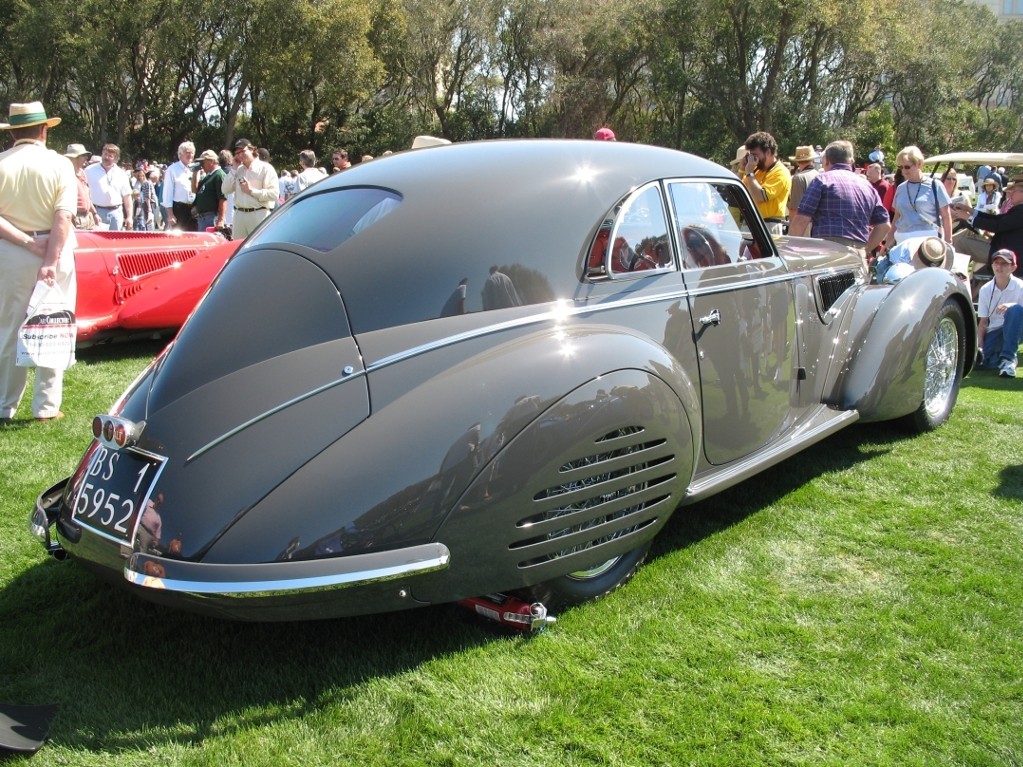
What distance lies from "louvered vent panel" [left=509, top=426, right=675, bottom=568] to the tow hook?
22cm

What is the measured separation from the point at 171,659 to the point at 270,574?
75cm

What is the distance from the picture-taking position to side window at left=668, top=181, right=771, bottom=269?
364 cm

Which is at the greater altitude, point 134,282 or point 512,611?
point 134,282

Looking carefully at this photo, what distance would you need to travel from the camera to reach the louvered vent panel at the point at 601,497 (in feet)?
8.96

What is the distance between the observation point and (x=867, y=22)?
35500mm

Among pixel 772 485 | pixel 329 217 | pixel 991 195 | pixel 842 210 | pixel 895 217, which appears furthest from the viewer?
pixel 991 195

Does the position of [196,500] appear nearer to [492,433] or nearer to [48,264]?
[492,433]

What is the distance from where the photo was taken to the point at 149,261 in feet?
24.6

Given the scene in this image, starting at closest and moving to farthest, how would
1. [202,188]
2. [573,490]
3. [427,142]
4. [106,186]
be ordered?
[573,490] → [427,142] → [202,188] → [106,186]

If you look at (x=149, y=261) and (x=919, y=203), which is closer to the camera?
(x=149, y=261)

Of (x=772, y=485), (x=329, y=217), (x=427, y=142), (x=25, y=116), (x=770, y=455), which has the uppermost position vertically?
(x=25, y=116)

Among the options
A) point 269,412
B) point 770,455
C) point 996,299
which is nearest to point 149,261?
point 269,412

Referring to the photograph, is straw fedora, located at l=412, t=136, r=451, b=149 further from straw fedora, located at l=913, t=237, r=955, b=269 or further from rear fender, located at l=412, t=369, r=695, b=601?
straw fedora, located at l=913, t=237, r=955, b=269

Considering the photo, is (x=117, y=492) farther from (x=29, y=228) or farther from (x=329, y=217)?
(x=29, y=228)
